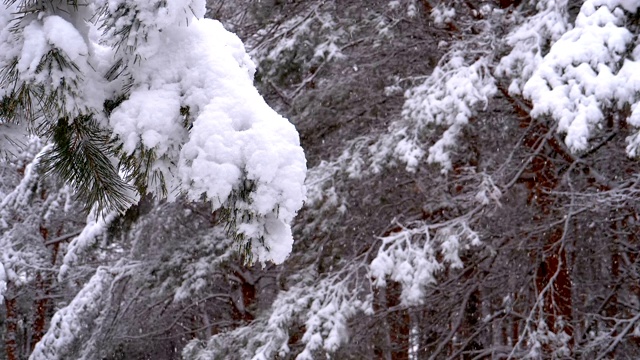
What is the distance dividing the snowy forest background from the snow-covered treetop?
7.39 feet

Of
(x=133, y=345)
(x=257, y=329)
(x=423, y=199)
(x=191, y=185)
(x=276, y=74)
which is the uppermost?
(x=191, y=185)

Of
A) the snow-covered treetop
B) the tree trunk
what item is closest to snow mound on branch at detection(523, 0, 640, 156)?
the snow-covered treetop

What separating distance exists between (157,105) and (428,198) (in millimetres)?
5263

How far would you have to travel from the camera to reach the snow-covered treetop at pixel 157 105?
4.63ft

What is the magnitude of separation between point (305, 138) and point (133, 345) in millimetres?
4598

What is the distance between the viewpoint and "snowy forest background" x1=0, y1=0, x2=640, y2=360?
4.50 metres

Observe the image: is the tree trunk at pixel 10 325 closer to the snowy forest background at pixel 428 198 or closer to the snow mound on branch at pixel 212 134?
the snowy forest background at pixel 428 198

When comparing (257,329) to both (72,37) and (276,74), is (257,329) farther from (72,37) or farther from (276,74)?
(72,37)

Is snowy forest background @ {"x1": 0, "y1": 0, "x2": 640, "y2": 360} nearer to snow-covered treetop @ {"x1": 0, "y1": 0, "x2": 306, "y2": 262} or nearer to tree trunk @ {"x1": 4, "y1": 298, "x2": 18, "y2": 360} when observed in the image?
snow-covered treetop @ {"x1": 0, "y1": 0, "x2": 306, "y2": 262}

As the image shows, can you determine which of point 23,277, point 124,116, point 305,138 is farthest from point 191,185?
point 23,277

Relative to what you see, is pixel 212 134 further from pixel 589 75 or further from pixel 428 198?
pixel 428 198

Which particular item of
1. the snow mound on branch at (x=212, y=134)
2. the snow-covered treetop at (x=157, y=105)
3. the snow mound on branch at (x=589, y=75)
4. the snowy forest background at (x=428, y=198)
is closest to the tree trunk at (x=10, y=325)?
the snowy forest background at (x=428, y=198)

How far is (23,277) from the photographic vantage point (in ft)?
38.1

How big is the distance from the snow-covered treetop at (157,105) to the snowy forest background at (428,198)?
2.25m
